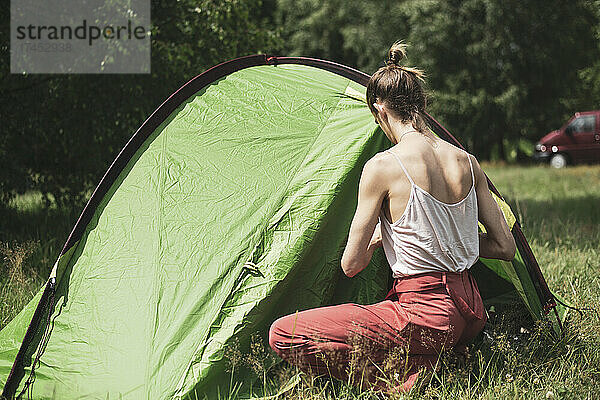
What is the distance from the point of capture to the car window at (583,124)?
18.0 metres

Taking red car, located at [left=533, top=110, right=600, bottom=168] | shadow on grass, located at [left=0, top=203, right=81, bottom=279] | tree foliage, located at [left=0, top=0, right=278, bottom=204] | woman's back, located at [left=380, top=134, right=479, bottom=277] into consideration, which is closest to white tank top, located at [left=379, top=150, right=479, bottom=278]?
woman's back, located at [left=380, top=134, right=479, bottom=277]

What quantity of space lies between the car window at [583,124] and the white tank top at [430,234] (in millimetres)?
16762

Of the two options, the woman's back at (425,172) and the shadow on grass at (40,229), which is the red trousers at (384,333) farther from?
the shadow on grass at (40,229)

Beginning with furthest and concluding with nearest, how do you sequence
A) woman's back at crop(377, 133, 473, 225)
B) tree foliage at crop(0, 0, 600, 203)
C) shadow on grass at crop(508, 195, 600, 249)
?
1. tree foliage at crop(0, 0, 600, 203)
2. shadow on grass at crop(508, 195, 600, 249)
3. woman's back at crop(377, 133, 473, 225)

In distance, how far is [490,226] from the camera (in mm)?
3084

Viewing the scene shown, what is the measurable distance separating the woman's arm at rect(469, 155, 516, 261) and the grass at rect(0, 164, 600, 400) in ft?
1.46

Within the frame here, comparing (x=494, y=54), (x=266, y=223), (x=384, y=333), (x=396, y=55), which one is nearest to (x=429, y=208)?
(x=384, y=333)

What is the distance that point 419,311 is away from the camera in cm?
287

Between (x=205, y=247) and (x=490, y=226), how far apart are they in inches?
53.9

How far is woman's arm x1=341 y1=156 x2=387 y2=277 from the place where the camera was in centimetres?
282

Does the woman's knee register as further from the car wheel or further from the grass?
the car wheel

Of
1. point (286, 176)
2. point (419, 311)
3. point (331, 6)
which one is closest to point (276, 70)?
point (286, 176)

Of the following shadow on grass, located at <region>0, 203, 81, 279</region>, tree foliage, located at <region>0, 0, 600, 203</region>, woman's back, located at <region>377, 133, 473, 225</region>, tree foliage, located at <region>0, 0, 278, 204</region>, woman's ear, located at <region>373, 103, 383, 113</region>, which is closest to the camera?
woman's back, located at <region>377, 133, 473, 225</region>

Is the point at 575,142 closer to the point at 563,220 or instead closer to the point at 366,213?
the point at 563,220
